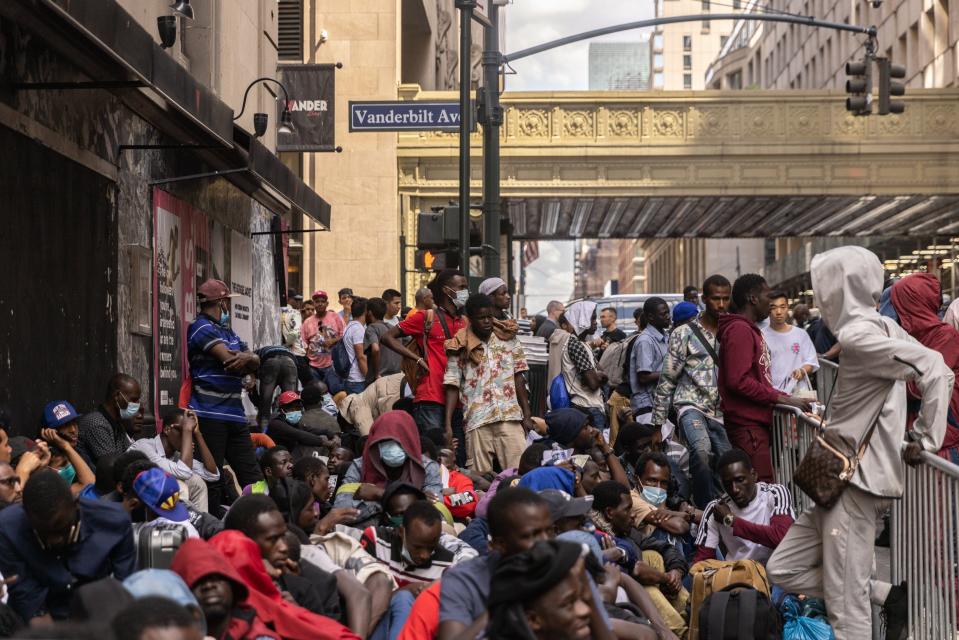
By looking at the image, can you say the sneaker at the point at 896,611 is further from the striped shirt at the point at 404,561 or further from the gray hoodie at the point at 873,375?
the striped shirt at the point at 404,561

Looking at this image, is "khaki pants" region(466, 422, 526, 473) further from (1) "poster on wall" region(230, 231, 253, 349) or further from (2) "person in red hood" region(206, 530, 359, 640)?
(1) "poster on wall" region(230, 231, 253, 349)

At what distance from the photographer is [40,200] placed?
32.4 ft

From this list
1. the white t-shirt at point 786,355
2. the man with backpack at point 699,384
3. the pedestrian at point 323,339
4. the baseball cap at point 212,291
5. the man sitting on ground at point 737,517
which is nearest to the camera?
the man sitting on ground at point 737,517

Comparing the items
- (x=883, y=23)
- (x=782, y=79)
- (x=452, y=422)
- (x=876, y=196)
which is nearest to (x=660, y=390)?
(x=452, y=422)

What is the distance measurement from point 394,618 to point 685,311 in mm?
6339

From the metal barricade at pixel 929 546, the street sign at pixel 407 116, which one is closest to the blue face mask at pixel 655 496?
the metal barricade at pixel 929 546

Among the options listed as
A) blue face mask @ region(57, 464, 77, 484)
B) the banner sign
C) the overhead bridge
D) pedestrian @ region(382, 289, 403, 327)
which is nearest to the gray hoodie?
blue face mask @ region(57, 464, 77, 484)

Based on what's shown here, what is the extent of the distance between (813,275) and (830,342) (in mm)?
7836

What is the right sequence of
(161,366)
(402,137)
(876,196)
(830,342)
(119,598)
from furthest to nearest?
(876,196), (402,137), (830,342), (161,366), (119,598)

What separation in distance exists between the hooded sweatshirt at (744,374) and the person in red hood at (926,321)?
0.97m

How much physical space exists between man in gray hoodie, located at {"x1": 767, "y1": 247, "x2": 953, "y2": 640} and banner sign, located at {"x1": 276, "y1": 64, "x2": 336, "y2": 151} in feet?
42.2

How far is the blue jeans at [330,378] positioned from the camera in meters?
17.7

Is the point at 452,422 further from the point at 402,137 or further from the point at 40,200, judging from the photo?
the point at 402,137

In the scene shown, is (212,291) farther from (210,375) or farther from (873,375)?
(873,375)
